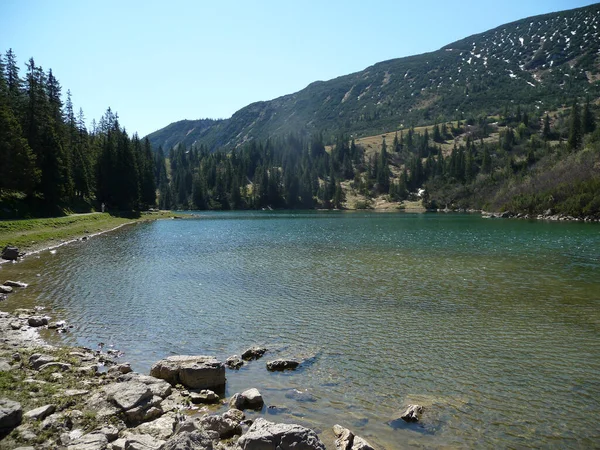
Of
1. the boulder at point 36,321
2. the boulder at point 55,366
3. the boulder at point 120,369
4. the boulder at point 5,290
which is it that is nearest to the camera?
the boulder at point 55,366

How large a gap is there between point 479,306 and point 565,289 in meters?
8.20

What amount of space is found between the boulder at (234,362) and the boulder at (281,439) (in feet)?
20.3

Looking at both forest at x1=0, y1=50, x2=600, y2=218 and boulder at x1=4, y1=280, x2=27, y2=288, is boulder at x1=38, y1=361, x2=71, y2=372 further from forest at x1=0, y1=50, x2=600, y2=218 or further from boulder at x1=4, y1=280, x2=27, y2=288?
forest at x1=0, y1=50, x2=600, y2=218

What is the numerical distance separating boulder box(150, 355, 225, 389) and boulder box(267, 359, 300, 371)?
2071 millimetres

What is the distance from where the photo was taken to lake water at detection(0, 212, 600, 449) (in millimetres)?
12414

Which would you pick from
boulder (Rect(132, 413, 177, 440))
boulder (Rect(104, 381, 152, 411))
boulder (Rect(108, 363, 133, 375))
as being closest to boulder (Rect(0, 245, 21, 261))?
boulder (Rect(108, 363, 133, 375))

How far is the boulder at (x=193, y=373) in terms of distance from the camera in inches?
562

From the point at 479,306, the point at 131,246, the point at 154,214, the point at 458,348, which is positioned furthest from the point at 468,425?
the point at 154,214

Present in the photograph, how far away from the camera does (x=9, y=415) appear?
9.77 meters

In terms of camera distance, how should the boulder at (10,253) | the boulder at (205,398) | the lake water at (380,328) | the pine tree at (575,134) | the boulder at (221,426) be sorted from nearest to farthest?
the boulder at (221,426), the lake water at (380,328), the boulder at (205,398), the boulder at (10,253), the pine tree at (575,134)

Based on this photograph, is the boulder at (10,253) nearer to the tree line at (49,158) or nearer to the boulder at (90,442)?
the tree line at (49,158)

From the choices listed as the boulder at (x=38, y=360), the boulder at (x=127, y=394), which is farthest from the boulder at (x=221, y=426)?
the boulder at (x=38, y=360)

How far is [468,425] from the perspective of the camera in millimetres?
11820

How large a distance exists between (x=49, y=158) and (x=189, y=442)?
6939 cm
